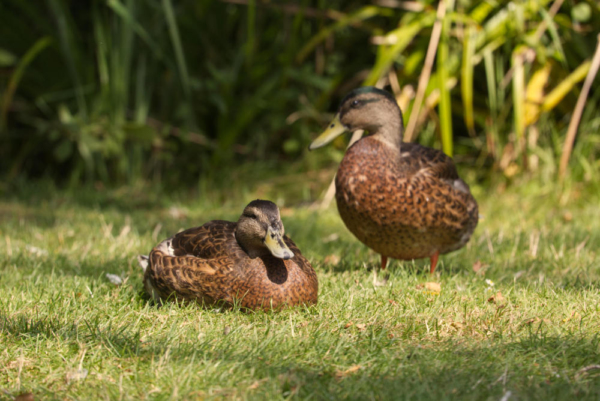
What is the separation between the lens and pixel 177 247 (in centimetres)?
322

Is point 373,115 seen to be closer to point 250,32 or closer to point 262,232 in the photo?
point 262,232

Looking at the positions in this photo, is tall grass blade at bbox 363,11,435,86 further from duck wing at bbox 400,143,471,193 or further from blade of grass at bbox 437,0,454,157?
duck wing at bbox 400,143,471,193

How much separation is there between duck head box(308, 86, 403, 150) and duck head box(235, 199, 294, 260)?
0.85 meters

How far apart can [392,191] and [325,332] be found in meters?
1.11

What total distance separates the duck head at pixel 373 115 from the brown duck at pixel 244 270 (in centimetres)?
88

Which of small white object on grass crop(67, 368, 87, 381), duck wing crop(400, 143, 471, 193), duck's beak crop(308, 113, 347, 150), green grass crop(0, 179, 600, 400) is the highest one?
duck's beak crop(308, 113, 347, 150)

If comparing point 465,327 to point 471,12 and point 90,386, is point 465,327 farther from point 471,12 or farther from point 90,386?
point 471,12

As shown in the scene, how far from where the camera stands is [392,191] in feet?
11.4

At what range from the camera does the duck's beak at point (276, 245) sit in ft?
8.99

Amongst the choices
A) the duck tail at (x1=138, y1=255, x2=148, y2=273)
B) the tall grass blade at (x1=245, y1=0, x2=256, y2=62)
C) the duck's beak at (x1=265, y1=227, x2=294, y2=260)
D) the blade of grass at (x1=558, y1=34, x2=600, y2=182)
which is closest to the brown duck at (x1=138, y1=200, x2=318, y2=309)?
the duck's beak at (x1=265, y1=227, x2=294, y2=260)

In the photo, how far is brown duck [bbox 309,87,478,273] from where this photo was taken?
3486mm

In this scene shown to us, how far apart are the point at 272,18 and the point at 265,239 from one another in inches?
186

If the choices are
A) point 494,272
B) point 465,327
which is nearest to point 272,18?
point 494,272

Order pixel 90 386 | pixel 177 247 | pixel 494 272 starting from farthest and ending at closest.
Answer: pixel 494 272 → pixel 177 247 → pixel 90 386
